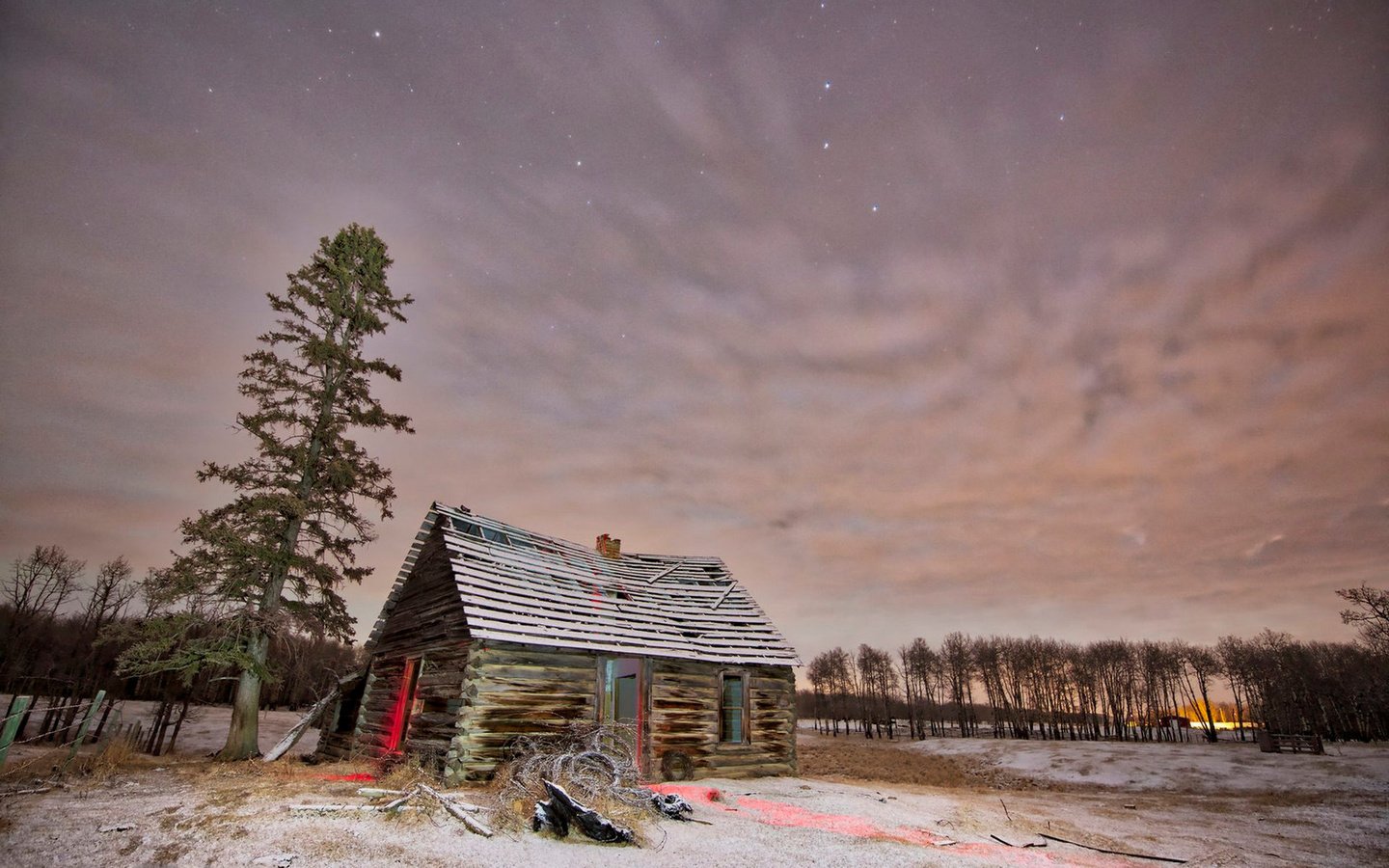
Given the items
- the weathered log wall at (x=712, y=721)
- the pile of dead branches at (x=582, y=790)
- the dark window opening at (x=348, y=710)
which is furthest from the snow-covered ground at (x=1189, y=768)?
the dark window opening at (x=348, y=710)

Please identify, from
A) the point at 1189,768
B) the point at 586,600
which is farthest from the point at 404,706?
the point at 1189,768

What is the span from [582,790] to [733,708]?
7.87 m

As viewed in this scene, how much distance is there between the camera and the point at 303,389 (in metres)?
17.8

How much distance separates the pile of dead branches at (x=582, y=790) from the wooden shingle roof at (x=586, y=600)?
7.32 feet

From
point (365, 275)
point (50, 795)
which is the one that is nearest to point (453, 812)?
point (50, 795)

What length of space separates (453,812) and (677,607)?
34.9ft

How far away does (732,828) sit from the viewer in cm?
965

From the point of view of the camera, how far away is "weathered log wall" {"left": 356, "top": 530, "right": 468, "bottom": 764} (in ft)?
46.1

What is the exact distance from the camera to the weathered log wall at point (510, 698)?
1273cm

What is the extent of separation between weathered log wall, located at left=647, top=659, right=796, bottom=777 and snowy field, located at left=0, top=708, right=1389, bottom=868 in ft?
2.58

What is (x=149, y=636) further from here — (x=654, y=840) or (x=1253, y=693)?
(x=1253, y=693)

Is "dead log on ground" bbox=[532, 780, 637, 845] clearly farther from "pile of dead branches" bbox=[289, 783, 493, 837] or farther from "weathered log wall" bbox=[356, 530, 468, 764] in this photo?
"weathered log wall" bbox=[356, 530, 468, 764]

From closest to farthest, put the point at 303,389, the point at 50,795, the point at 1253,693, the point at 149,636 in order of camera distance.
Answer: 1. the point at 50,795
2. the point at 149,636
3. the point at 303,389
4. the point at 1253,693

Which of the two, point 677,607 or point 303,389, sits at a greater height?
point 303,389
